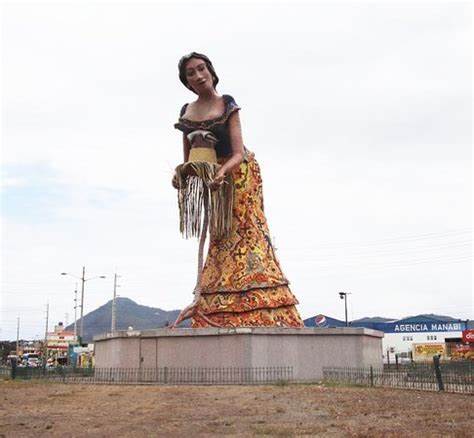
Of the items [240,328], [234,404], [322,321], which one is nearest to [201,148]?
[240,328]

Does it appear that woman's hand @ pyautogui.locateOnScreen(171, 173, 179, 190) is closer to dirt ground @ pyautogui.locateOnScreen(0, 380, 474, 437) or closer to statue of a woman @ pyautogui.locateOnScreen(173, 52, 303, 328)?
statue of a woman @ pyautogui.locateOnScreen(173, 52, 303, 328)

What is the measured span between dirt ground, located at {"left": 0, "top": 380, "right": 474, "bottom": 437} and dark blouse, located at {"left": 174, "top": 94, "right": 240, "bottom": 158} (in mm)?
8369

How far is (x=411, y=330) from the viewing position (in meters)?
63.9

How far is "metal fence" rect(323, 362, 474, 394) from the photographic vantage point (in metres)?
17.8

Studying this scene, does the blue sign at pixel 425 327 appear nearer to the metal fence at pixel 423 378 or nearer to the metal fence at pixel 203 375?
the metal fence at pixel 423 378

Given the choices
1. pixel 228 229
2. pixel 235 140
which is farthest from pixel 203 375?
pixel 235 140

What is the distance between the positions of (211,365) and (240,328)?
Result: 1513mm

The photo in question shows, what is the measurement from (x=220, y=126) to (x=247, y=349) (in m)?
7.60

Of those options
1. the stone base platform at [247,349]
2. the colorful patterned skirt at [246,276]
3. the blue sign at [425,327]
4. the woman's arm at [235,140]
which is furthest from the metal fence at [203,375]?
the blue sign at [425,327]

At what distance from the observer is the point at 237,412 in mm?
12914

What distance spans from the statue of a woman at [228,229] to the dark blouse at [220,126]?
0.03 m

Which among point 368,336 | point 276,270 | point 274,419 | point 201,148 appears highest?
point 201,148

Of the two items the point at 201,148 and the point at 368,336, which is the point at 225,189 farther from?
the point at 368,336

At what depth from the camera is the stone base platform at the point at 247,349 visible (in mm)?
19484
